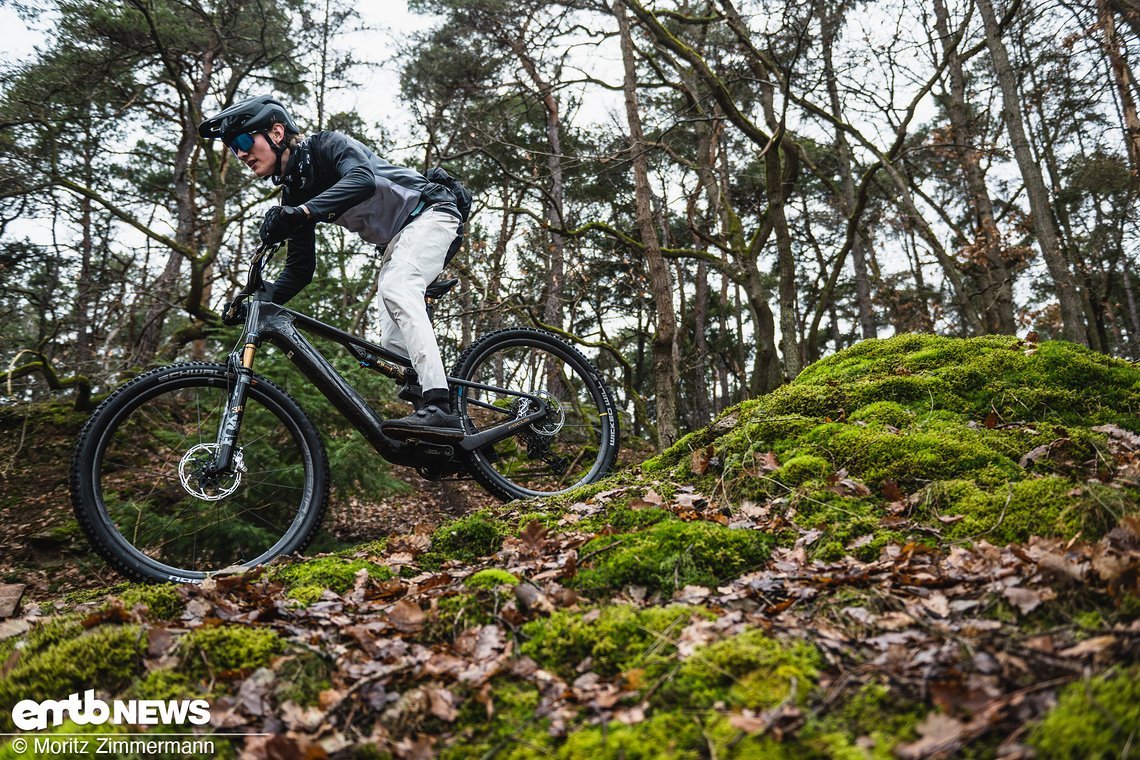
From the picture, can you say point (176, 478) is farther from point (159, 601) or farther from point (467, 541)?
point (467, 541)

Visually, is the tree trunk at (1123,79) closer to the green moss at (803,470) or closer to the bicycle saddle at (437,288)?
the green moss at (803,470)

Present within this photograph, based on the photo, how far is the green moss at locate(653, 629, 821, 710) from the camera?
5.56 ft

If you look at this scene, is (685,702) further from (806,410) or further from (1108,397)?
(1108,397)

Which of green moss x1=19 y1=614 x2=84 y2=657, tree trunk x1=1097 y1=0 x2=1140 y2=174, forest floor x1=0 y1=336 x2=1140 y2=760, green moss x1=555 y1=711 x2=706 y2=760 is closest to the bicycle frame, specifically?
forest floor x1=0 y1=336 x2=1140 y2=760

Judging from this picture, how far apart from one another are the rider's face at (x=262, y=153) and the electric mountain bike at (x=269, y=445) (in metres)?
0.54

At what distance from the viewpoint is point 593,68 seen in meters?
11.2

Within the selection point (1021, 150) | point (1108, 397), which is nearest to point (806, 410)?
point (1108, 397)

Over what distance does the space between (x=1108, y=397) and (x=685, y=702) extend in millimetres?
3520

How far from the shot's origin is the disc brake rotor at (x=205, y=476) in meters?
3.30

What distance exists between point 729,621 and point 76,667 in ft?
6.90

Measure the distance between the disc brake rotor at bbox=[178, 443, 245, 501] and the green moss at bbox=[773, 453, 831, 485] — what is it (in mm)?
2855

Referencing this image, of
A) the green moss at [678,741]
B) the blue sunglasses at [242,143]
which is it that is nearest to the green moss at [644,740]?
the green moss at [678,741]

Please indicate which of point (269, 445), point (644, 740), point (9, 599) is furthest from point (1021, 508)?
point (269, 445)

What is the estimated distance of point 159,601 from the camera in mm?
2621
